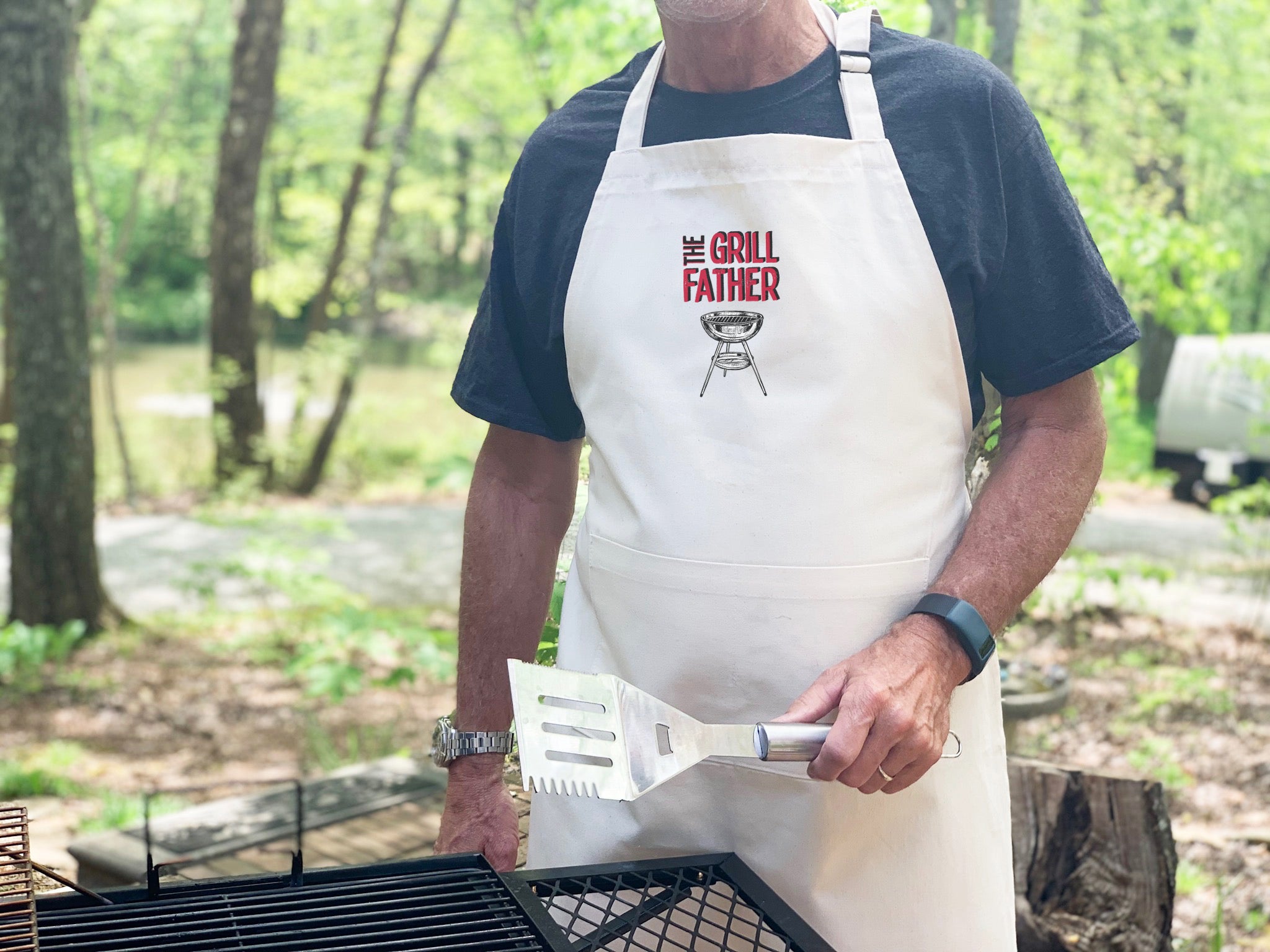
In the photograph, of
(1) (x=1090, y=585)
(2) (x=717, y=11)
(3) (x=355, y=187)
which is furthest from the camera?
(3) (x=355, y=187)

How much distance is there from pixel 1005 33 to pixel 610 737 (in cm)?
249

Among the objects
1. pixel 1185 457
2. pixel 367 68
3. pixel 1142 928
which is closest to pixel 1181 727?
pixel 1142 928

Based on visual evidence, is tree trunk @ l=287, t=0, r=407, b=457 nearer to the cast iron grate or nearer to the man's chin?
the man's chin

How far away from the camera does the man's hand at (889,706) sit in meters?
1.04

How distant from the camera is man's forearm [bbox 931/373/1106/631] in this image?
1.20 metres

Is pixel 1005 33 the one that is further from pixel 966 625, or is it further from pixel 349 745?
pixel 349 745

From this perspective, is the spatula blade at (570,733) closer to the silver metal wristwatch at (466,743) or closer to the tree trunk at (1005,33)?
the silver metal wristwatch at (466,743)

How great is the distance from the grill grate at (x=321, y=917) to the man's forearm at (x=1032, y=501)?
0.55 meters

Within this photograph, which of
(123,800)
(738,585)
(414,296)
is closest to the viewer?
(738,585)

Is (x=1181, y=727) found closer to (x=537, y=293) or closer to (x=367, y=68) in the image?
(x=537, y=293)

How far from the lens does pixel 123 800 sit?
396 centimetres

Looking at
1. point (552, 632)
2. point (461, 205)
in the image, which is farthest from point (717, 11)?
point (461, 205)

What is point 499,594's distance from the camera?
1.51 m

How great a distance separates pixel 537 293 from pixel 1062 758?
3.61m
